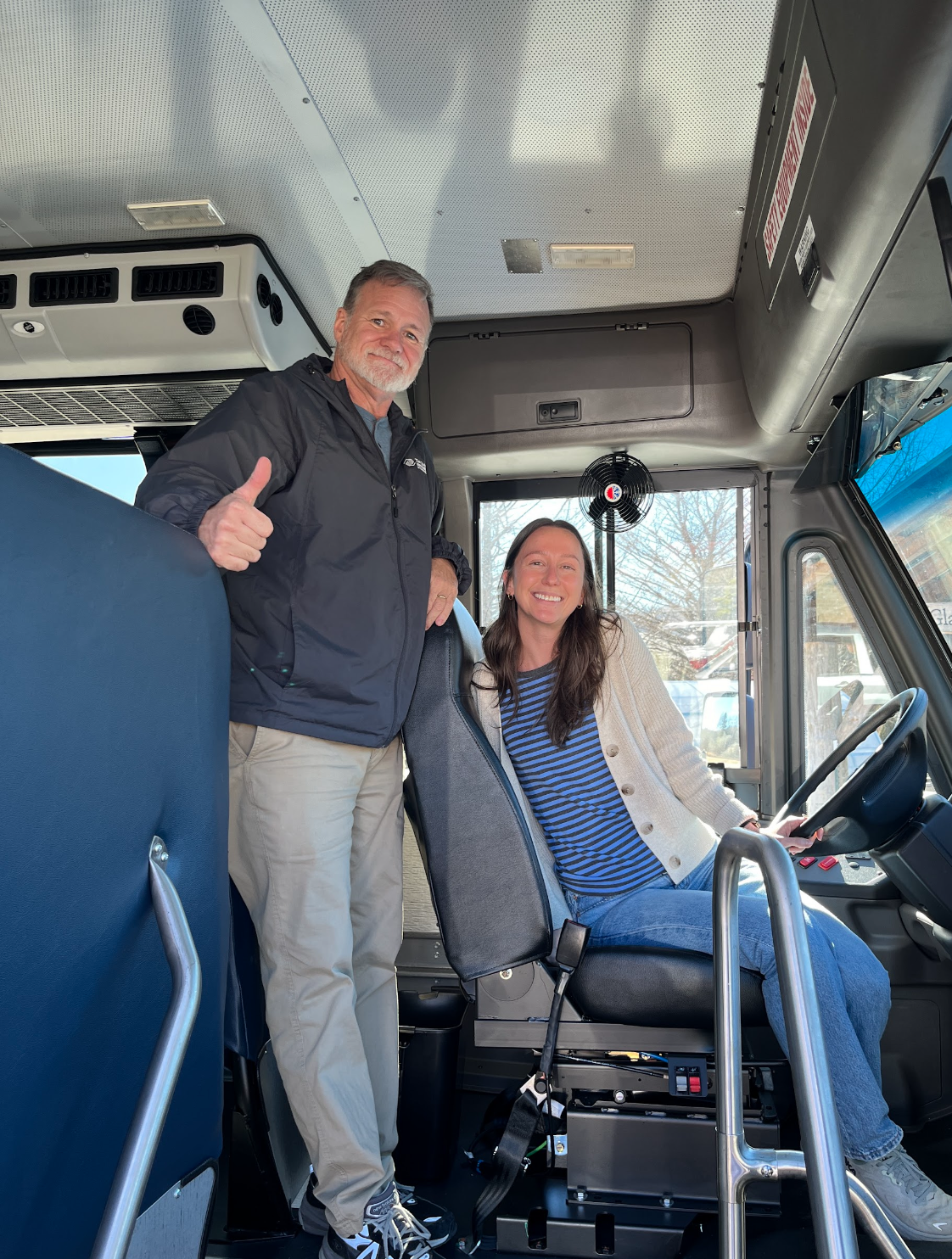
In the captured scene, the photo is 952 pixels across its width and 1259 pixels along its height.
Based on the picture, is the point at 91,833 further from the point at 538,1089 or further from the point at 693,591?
the point at 693,591

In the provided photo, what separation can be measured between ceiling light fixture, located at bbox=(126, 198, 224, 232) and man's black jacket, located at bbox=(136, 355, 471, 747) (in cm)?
89

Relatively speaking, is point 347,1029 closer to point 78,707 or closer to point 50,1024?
point 50,1024

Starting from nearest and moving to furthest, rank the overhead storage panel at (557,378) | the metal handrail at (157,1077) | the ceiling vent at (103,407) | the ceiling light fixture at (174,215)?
the metal handrail at (157,1077) < the ceiling light fixture at (174,215) < the ceiling vent at (103,407) < the overhead storage panel at (557,378)

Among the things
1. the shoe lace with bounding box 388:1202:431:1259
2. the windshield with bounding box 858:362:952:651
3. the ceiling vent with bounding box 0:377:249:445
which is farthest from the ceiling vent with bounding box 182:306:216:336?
the shoe lace with bounding box 388:1202:431:1259

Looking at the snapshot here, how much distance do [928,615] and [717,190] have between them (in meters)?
1.37

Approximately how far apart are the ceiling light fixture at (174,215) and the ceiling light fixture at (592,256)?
99 centimetres

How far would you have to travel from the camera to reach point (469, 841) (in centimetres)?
200

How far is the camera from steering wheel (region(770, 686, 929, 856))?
75.7 inches

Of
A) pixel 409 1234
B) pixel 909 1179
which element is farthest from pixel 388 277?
pixel 909 1179

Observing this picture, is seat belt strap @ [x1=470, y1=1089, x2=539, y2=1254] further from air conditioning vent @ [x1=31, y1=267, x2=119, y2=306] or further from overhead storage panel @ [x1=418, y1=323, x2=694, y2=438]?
air conditioning vent @ [x1=31, y1=267, x2=119, y2=306]

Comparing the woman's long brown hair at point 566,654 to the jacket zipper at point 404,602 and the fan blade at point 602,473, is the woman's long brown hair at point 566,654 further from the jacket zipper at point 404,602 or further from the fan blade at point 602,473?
the fan blade at point 602,473

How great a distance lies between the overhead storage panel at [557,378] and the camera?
335cm

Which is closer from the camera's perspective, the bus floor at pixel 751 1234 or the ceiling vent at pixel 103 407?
the bus floor at pixel 751 1234

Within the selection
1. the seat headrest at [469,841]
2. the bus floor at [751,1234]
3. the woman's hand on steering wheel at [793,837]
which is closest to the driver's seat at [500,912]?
the seat headrest at [469,841]
